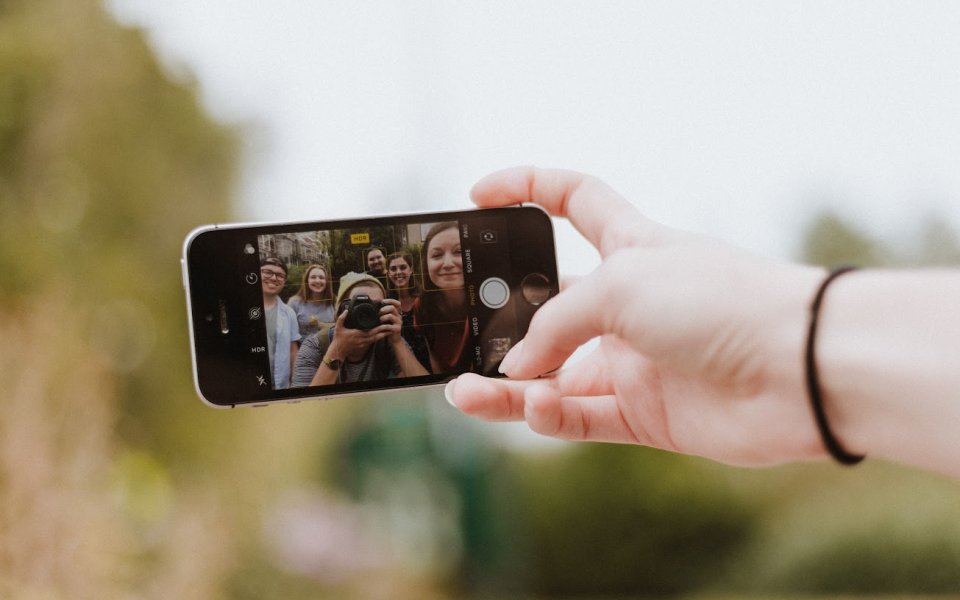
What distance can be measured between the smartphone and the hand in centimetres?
8

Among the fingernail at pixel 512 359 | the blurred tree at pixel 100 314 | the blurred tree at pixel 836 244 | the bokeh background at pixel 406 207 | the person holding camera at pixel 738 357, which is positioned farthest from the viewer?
the blurred tree at pixel 836 244

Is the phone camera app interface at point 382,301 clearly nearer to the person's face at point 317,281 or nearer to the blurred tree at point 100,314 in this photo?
the person's face at point 317,281

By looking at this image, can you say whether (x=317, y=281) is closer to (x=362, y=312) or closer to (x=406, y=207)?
(x=362, y=312)

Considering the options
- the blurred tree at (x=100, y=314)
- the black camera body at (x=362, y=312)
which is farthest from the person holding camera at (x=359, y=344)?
the blurred tree at (x=100, y=314)

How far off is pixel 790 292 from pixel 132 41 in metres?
1.88

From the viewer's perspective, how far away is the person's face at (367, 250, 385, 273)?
0.94 m

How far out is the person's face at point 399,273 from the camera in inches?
37.3

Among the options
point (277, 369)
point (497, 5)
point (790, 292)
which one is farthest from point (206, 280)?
point (497, 5)

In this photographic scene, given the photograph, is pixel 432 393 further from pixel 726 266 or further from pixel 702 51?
pixel 726 266

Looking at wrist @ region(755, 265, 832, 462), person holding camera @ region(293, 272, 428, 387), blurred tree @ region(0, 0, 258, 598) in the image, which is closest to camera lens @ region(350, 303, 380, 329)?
person holding camera @ region(293, 272, 428, 387)

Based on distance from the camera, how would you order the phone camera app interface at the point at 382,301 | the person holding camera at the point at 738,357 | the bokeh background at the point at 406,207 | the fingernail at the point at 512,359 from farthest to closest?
1. the bokeh background at the point at 406,207
2. the phone camera app interface at the point at 382,301
3. the fingernail at the point at 512,359
4. the person holding camera at the point at 738,357

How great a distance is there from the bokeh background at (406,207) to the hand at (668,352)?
1116 millimetres

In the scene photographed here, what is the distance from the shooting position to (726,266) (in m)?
0.66

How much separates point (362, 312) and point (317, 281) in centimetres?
7
